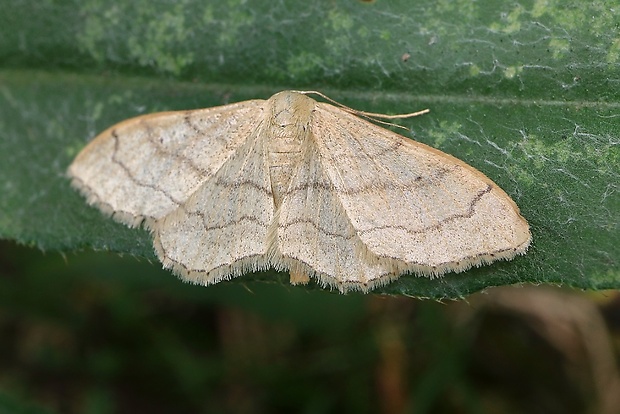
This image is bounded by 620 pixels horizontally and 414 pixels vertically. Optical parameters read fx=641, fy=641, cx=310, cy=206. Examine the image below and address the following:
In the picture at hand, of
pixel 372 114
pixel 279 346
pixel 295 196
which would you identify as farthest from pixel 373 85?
pixel 279 346

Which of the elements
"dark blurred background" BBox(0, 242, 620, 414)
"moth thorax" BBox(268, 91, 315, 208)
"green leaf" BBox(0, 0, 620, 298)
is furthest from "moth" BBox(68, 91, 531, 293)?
"dark blurred background" BBox(0, 242, 620, 414)

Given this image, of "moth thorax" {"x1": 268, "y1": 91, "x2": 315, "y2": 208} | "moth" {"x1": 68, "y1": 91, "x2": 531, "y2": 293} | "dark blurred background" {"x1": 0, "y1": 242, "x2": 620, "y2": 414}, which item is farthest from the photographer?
"dark blurred background" {"x1": 0, "y1": 242, "x2": 620, "y2": 414}

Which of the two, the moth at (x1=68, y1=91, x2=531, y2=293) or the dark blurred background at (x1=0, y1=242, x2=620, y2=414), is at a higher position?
the moth at (x1=68, y1=91, x2=531, y2=293)

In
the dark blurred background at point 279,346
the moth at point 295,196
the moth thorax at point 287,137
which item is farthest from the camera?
the dark blurred background at point 279,346

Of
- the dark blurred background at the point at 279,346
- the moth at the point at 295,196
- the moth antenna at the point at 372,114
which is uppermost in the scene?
the moth antenna at the point at 372,114

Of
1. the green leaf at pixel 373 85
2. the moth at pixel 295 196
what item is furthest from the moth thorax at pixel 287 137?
the green leaf at pixel 373 85

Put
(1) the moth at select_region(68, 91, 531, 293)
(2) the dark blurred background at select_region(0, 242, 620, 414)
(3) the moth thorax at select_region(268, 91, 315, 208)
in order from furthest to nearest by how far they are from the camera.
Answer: (2) the dark blurred background at select_region(0, 242, 620, 414) < (3) the moth thorax at select_region(268, 91, 315, 208) < (1) the moth at select_region(68, 91, 531, 293)

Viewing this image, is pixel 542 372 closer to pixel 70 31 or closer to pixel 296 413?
pixel 296 413

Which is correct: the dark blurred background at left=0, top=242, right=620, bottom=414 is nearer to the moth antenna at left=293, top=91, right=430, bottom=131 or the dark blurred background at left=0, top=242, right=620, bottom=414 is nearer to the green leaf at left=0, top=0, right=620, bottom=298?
the green leaf at left=0, top=0, right=620, bottom=298

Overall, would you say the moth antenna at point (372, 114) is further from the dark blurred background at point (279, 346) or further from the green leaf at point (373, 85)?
the dark blurred background at point (279, 346)
